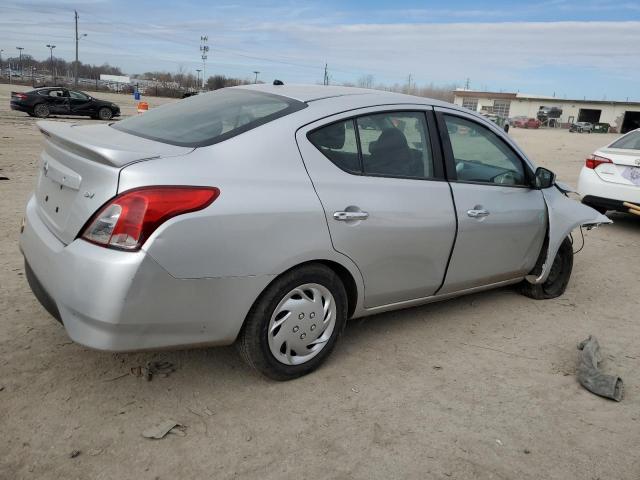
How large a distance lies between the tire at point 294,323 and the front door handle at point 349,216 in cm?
28

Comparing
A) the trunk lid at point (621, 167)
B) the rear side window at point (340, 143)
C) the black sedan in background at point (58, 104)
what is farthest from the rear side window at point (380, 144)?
the black sedan in background at point (58, 104)

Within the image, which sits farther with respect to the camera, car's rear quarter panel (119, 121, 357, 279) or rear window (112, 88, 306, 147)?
rear window (112, 88, 306, 147)

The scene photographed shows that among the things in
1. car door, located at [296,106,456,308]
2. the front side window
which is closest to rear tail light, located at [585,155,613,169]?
the front side window

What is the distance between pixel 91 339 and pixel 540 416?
2.36 metres

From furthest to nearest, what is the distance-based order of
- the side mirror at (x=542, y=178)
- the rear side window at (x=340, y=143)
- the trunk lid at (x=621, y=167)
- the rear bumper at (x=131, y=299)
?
the trunk lid at (x=621, y=167)
the side mirror at (x=542, y=178)
the rear side window at (x=340, y=143)
the rear bumper at (x=131, y=299)

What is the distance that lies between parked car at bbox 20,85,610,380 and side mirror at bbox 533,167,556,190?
14 cm

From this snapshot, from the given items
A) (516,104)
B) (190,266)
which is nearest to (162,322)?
(190,266)

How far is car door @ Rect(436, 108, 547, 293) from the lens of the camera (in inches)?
149

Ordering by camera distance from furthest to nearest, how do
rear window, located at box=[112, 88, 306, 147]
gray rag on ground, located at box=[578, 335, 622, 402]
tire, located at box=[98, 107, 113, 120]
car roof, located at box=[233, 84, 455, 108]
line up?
tire, located at box=[98, 107, 113, 120]
car roof, located at box=[233, 84, 455, 108]
gray rag on ground, located at box=[578, 335, 622, 402]
rear window, located at box=[112, 88, 306, 147]

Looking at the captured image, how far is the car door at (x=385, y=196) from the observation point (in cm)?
310

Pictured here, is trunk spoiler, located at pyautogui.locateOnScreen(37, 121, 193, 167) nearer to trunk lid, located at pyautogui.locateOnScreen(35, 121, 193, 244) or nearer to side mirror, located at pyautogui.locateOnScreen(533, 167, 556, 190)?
trunk lid, located at pyautogui.locateOnScreen(35, 121, 193, 244)

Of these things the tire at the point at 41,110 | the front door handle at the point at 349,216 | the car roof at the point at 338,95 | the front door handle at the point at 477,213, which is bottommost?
the tire at the point at 41,110

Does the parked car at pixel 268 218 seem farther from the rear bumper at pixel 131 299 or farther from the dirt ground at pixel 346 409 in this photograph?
the dirt ground at pixel 346 409

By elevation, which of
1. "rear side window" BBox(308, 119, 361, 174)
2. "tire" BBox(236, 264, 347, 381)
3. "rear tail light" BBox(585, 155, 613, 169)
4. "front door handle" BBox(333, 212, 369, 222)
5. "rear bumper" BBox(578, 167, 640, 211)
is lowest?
"tire" BBox(236, 264, 347, 381)
